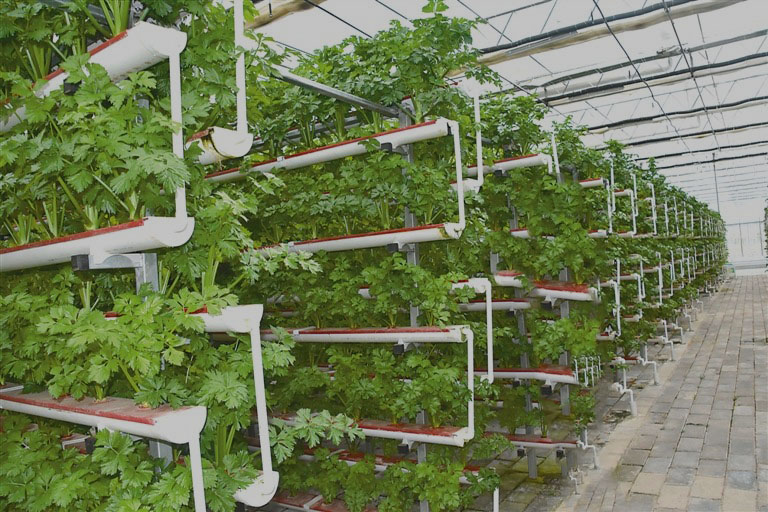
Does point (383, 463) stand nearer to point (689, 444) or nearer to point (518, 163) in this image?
point (518, 163)

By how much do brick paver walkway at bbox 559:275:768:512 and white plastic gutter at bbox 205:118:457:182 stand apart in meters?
2.97

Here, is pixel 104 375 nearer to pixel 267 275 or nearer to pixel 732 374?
pixel 267 275

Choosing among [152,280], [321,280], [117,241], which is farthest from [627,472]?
[117,241]

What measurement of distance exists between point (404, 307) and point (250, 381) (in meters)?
2.01

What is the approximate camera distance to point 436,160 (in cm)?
445

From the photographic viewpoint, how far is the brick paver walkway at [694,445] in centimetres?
459

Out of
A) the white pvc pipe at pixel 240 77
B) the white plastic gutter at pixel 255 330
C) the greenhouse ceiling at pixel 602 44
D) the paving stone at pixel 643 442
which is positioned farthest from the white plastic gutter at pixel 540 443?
the white pvc pipe at pixel 240 77

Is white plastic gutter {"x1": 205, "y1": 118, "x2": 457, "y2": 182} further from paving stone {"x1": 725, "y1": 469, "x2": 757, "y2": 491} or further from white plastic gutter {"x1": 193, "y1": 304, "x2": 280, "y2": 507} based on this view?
paving stone {"x1": 725, "y1": 469, "x2": 757, "y2": 491}

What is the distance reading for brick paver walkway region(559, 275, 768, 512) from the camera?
15.1ft

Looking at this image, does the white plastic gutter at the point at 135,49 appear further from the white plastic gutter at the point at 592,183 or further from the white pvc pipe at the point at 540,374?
the white plastic gutter at the point at 592,183

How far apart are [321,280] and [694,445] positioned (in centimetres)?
395

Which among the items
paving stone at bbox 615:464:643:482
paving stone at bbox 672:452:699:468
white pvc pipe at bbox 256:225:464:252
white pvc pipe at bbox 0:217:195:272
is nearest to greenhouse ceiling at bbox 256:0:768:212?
white pvc pipe at bbox 256:225:464:252

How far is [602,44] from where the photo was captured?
10773 millimetres

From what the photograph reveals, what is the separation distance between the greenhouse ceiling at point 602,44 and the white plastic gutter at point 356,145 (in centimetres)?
43
